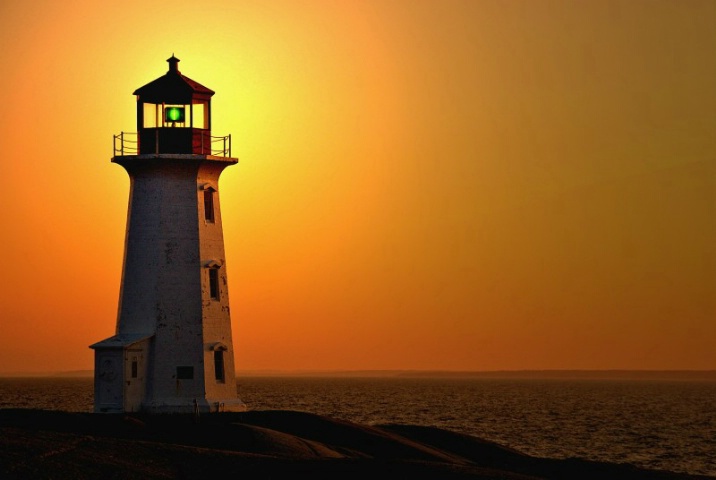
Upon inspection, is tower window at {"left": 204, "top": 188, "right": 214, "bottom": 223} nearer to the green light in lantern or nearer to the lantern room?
the lantern room

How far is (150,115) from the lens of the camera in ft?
137

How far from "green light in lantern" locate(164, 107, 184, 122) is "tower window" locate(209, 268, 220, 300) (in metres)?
5.03

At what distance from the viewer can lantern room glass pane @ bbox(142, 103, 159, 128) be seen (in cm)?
4169

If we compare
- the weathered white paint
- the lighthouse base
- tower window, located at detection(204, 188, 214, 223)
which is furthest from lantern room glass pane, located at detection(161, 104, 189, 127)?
the lighthouse base

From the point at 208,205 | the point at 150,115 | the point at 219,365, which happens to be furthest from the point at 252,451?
the point at 150,115

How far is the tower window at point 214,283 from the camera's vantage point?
41031 mm

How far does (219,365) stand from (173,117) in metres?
8.15

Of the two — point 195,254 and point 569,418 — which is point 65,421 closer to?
point 195,254

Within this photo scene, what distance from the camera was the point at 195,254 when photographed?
40.8m

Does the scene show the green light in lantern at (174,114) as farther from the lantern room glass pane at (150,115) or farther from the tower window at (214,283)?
the tower window at (214,283)

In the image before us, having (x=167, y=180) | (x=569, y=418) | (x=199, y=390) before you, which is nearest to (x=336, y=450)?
(x=199, y=390)

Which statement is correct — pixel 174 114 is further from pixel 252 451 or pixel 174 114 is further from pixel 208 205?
pixel 252 451

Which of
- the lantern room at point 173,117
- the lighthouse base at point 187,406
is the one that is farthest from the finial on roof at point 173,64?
the lighthouse base at point 187,406

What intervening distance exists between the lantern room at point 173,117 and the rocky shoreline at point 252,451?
8.70 meters
